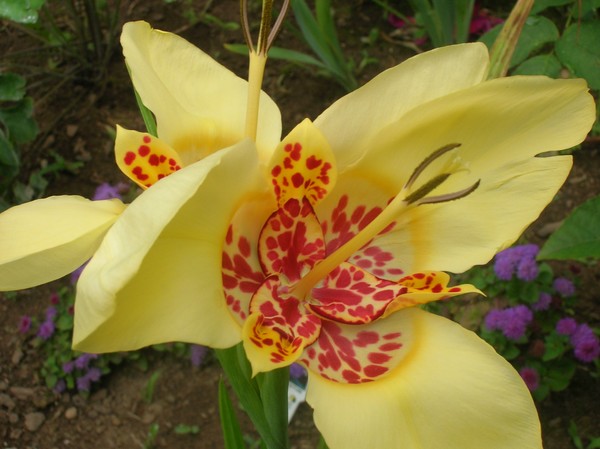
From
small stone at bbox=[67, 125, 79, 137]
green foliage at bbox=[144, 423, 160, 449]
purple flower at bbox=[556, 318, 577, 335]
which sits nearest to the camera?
purple flower at bbox=[556, 318, 577, 335]

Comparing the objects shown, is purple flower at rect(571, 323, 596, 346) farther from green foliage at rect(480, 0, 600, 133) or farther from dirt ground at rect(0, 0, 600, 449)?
green foliage at rect(480, 0, 600, 133)

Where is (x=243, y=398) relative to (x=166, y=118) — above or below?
below

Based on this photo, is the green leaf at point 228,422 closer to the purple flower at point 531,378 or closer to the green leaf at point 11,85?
the purple flower at point 531,378

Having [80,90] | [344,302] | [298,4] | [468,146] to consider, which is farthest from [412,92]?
[80,90]

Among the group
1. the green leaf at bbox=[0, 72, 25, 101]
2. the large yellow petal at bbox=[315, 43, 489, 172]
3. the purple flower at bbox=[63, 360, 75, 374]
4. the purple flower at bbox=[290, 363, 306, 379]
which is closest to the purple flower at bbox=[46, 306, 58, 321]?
the purple flower at bbox=[63, 360, 75, 374]

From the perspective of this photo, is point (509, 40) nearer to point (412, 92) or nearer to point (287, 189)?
point (412, 92)

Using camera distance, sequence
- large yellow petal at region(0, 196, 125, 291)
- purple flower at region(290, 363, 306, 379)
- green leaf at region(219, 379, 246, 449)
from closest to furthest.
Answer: large yellow petal at region(0, 196, 125, 291) < green leaf at region(219, 379, 246, 449) < purple flower at region(290, 363, 306, 379)

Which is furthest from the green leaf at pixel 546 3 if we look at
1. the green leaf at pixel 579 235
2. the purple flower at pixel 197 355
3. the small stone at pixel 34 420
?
the small stone at pixel 34 420
